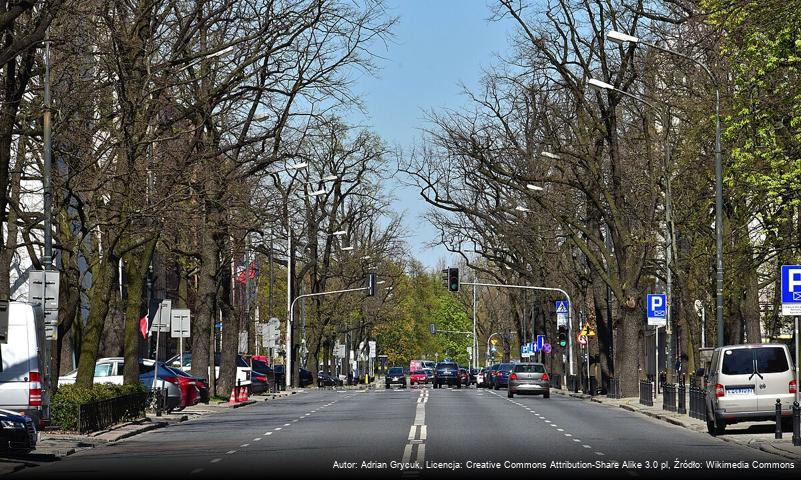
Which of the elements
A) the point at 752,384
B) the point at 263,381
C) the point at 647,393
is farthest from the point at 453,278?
the point at 752,384

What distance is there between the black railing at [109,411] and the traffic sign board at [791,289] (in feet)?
45.4

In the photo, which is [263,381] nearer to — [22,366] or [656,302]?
[656,302]

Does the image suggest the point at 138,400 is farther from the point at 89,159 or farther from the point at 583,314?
the point at 583,314

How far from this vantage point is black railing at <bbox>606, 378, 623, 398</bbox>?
5578 cm

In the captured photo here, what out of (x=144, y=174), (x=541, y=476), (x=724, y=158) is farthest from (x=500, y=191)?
(x=541, y=476)

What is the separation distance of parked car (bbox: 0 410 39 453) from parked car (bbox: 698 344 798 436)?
1441 cm

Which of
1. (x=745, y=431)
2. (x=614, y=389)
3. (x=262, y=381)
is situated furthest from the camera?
(x=262, y=381)

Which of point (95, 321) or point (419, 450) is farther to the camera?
point (95, 321)

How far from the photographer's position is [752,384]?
1180 inches

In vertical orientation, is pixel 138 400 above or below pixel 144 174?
below

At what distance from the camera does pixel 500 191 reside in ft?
232

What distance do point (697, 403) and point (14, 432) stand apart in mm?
20171

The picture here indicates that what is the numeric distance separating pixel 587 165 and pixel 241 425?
21682mm

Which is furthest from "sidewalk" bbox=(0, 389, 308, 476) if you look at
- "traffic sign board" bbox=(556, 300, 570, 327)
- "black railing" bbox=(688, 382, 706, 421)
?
"traffic sign board" bbox=(556, 300, 570, 327)
